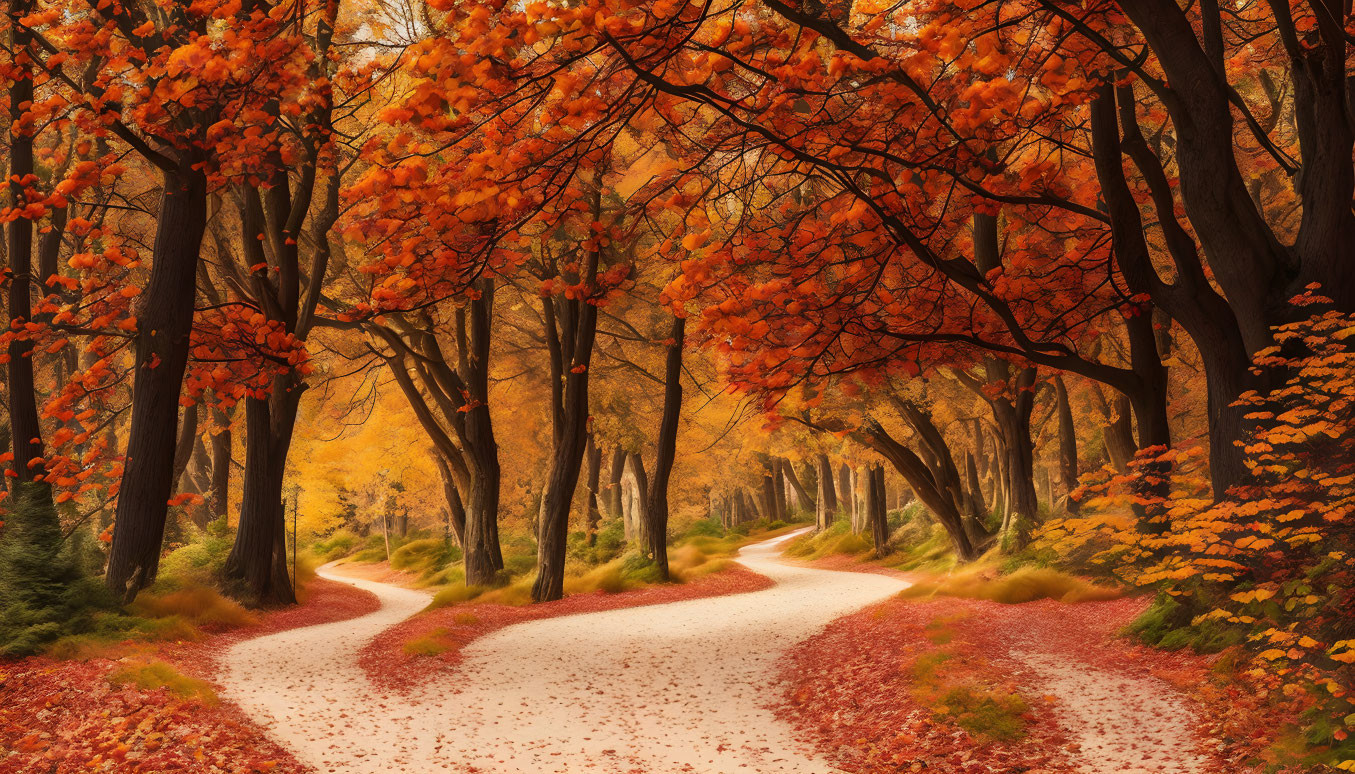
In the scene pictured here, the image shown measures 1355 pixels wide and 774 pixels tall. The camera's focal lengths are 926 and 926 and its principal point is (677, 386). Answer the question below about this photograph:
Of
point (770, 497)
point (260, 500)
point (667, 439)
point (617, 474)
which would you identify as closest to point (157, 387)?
point (260, 500)

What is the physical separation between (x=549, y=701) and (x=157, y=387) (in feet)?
19.7

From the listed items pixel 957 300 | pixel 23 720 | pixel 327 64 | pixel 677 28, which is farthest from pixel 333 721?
pixel 327 64

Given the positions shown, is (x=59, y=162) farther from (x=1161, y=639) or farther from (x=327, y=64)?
(x=1161, y=639)

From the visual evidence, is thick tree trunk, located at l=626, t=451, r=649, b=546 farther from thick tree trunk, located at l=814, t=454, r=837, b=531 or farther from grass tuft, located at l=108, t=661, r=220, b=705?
grass tuft, located at l=108, t=661, r=220, b=705

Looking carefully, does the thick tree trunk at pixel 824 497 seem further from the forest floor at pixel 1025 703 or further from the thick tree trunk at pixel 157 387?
the thick tree trunk at pixel 157 387

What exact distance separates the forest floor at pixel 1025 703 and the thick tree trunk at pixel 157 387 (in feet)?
25.0

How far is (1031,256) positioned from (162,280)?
32.4 ft

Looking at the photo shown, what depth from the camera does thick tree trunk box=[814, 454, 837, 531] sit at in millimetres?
36188

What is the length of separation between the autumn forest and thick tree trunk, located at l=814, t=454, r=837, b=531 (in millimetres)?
18700

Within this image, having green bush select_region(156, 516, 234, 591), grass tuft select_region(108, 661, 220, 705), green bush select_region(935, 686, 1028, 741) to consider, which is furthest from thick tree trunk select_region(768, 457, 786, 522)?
grass tuft select_region(108, 661, 220, 705)

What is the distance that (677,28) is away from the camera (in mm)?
5492

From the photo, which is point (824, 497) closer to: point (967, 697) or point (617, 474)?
point (617, 474)

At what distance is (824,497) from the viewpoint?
3719cm

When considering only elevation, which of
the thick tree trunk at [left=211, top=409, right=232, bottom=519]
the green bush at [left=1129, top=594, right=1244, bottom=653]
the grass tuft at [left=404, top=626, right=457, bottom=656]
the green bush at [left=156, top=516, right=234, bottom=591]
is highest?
the thick tree trunk at [left=211, top=409, right=232, bottom=519]
